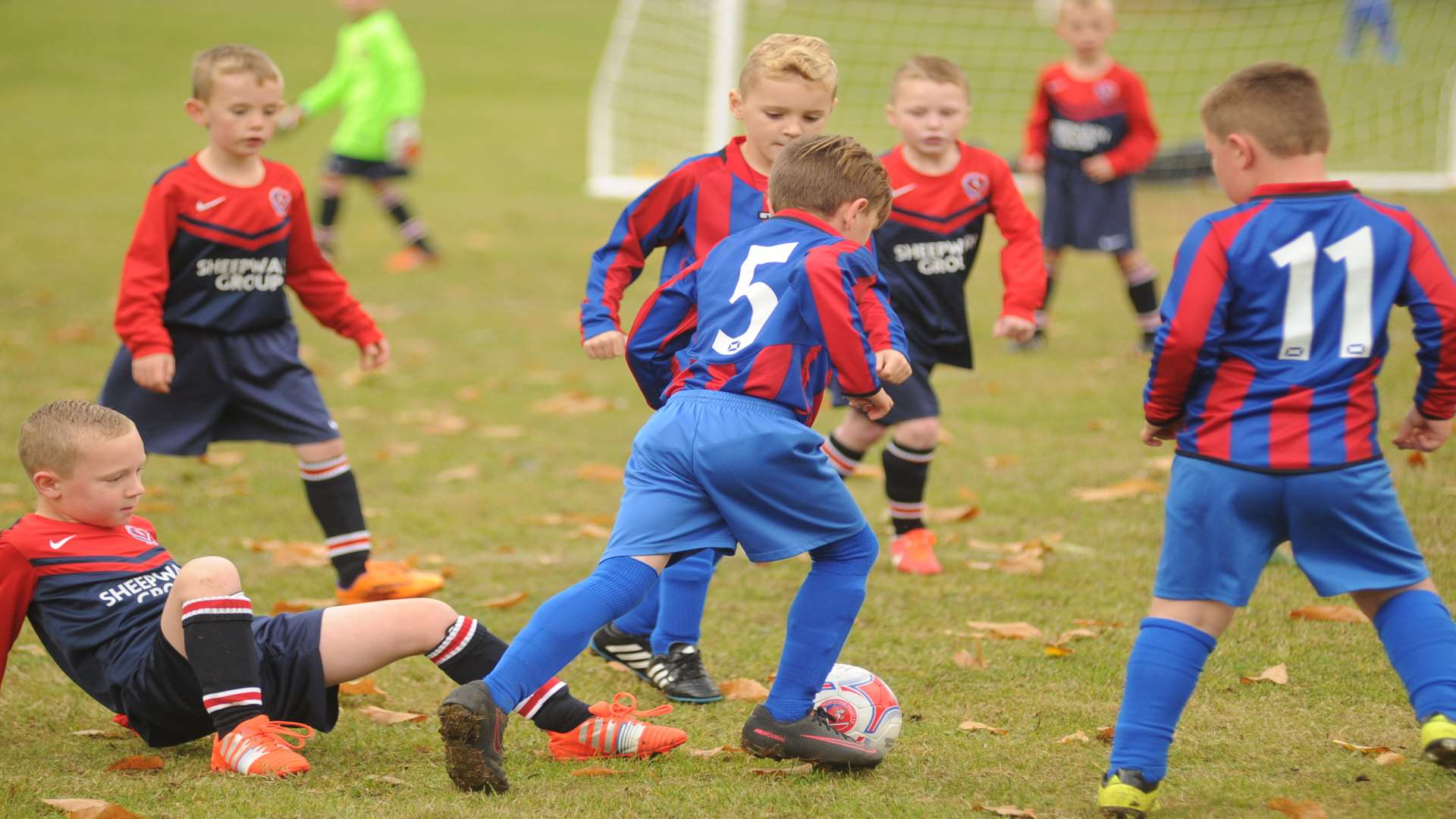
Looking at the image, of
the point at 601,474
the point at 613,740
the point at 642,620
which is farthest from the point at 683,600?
the point at 601,474

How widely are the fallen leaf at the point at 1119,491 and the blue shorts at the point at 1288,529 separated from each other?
2860 millimetres

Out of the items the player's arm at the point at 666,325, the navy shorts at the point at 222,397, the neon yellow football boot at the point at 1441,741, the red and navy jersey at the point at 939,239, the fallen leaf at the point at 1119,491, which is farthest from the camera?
the fallen leaf at the point at 1119,491

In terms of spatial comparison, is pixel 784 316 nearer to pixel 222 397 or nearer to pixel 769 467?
pixel 769 467

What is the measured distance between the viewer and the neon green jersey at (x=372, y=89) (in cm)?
1095

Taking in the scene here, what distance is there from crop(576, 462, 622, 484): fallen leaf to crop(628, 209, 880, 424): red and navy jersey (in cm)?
305

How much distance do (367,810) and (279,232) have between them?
2291 millimetres

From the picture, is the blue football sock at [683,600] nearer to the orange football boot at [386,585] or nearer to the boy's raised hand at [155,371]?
the orange football boot at [386,585]

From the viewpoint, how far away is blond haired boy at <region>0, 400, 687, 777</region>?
3357 millimetres

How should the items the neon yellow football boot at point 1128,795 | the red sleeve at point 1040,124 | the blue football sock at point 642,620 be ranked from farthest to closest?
the red sleeve at point 1040,124 → the blue football sock at point 642,620 → the neon yellow football boot at point 1128,795

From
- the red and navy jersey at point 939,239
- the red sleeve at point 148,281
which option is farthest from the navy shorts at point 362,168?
the red and navy jersey at point 939,239

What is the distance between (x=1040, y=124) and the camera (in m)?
8.45

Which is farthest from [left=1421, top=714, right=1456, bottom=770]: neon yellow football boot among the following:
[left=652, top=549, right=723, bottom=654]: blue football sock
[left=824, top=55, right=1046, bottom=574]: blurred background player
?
[left=824, top=55, right=1046, bottom=574]: blurred background player

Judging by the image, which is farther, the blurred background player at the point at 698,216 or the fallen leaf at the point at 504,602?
the fallen leaf at the point at 504,602

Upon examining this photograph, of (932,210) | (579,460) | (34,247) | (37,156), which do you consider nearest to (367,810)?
(932,210)
